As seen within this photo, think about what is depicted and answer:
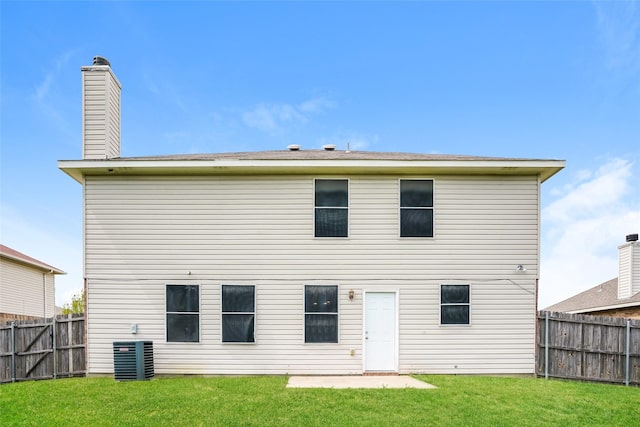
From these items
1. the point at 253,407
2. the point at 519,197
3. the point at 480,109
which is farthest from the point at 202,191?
the point at 480,109

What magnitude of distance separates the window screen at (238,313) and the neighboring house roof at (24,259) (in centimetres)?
1267

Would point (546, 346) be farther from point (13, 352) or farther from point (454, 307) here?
point (13, 352)

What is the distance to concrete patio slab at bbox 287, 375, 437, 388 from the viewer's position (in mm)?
7930

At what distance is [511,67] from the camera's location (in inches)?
476

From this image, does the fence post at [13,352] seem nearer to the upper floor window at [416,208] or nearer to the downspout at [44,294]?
the upper floor window at [416,208]

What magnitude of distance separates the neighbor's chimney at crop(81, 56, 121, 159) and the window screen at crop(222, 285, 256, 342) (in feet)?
14.1

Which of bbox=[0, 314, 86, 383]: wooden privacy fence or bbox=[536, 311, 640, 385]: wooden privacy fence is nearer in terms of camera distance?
bbox=[536, 311, 640, 385]: wooden privacy fence

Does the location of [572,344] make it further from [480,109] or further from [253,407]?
[253,407]

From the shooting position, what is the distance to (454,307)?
30.5 ft

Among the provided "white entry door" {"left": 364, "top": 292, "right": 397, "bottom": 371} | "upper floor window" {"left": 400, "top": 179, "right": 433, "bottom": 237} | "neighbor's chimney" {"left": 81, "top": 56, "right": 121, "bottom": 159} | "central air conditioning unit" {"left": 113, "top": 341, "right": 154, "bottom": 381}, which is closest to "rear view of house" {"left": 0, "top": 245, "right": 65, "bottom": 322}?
"neighbor's chimney" {"left": 81, "top": 56, "right": 121, "bottom": 159}

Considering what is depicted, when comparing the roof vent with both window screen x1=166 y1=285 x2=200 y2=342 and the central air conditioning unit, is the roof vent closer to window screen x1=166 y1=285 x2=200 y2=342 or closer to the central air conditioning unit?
window screen x1=166 y1=285 x2=200 y2=342

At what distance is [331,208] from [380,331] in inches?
115

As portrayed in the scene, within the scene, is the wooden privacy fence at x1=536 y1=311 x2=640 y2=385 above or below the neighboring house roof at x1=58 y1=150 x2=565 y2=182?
below

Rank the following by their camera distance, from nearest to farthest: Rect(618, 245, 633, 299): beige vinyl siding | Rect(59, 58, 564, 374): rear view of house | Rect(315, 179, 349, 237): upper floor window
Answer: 1. Rect(59, 58, 564, 374): rear view of house
2. Rect(315, 179, 349, 237): upper floor window
3. Rect(618, 245, 633, 299): beige vinyl siding
